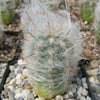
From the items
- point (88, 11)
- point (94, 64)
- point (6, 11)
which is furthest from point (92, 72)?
point (6, 11)

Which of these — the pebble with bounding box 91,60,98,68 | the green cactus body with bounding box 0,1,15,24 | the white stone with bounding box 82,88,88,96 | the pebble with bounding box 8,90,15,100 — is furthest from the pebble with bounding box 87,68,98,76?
the green cactus body with bounding box 0,1,15,24

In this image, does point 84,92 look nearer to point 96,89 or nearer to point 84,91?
point 84,91

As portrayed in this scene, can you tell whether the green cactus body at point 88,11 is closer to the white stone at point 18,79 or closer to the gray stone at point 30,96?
the white stone at point 18,79

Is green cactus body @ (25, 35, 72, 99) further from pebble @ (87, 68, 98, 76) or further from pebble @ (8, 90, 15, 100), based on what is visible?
pebble @ (87, 68, 98, 76)

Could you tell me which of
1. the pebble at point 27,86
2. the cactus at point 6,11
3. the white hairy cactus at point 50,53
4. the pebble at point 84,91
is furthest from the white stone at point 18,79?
the cactus at point 6,11

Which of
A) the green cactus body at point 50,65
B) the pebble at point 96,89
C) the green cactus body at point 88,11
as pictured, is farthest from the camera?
the green cactus body at point 88,11

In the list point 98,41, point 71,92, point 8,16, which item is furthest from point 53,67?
point 8,16
